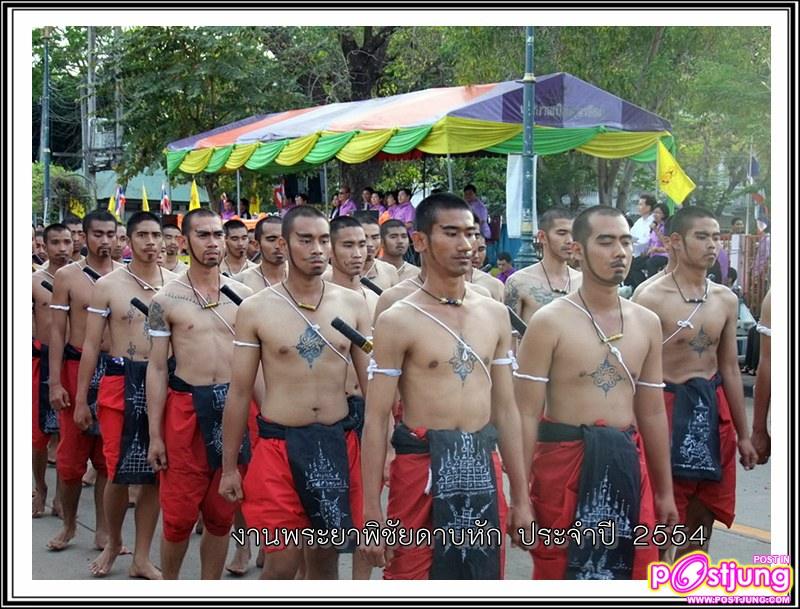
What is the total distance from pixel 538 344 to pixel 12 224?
8.39 feet

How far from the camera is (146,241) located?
24.7 ft

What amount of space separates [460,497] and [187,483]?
6.60 feet

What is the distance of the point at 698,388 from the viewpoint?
20.6 ft

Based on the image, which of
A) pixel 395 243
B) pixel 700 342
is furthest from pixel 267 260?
pixel 700 342

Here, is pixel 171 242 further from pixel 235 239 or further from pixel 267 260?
pixel 267 260

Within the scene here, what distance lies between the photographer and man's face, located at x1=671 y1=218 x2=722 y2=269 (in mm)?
6469

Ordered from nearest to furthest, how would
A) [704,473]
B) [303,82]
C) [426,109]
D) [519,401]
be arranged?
[519,401], [704,473], [426,109], [303,82]

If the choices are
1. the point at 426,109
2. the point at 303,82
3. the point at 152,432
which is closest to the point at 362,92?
the point at 303,82

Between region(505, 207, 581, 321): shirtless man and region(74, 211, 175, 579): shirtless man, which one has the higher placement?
region(505, 207, 581, 321): shirtless man

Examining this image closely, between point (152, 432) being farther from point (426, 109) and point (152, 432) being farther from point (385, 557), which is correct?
point (426, 109)

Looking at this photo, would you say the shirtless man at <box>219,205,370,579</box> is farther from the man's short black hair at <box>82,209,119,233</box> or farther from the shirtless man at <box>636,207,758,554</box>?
the man's short black hair at <box>82,209,119,233</box>

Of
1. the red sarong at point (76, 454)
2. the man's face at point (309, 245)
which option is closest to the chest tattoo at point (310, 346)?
the man's face at point (309, 245)

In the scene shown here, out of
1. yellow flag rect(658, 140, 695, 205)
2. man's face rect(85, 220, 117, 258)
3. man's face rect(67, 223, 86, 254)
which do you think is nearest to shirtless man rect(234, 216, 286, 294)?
man's face rect(85, 220, 117, 258)

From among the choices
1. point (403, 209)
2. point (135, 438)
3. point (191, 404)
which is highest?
point (403, 209)
